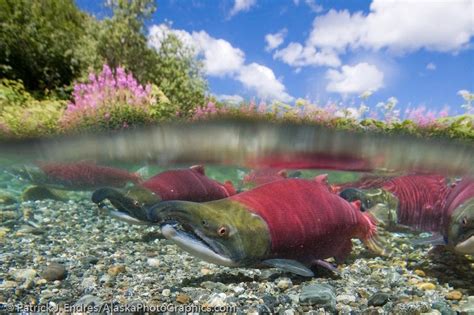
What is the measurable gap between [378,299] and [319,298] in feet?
1.84

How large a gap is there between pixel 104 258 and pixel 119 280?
0.71m

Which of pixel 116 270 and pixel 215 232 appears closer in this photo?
pixel 215 232

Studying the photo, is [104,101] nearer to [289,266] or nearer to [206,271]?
[206,271]

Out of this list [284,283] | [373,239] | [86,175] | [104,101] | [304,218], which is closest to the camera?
[284,283]

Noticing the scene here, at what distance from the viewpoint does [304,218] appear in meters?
3.62

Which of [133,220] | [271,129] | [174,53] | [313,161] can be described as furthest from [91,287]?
[174,53]

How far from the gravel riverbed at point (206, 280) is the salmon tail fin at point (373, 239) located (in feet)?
0.38

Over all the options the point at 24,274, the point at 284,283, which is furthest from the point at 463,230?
the point at 24,274

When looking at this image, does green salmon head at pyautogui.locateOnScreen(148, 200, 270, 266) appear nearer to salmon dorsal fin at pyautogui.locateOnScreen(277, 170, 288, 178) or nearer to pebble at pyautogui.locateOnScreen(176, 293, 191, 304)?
pebble at pyautogui.locateOnScreen(176, 293, 191, 304)

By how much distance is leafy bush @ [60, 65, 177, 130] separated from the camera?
403 inches

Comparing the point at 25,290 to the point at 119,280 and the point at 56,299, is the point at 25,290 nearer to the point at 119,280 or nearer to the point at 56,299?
the point at 56,299

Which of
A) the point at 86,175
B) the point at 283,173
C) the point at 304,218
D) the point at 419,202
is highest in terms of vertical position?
the point at 304,218

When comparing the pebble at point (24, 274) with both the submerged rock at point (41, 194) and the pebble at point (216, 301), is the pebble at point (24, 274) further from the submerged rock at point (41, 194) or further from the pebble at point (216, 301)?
the submerged rock at point (41, 194)

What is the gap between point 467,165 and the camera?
25.1ft
